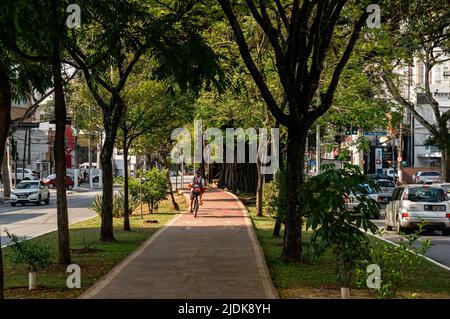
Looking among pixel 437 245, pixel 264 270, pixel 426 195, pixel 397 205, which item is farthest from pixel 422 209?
pixel 264 270

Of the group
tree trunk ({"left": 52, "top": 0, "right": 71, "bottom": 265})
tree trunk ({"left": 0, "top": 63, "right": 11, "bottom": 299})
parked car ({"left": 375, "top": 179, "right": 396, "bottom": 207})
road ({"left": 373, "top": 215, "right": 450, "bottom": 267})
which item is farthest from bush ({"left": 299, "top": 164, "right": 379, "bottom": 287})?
parked car ({"left": 375, "top": 179, "right": 396, "bottom": 207})

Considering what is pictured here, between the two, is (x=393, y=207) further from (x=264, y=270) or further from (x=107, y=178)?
(x=264, y=270)

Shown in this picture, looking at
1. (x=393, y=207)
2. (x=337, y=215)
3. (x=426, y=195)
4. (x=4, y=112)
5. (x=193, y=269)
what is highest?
(x=4, y=112)

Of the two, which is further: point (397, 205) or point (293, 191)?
point (397, 205)

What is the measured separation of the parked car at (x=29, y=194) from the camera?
41.3 m

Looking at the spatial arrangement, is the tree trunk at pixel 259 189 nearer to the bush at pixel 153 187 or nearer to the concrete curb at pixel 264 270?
the bush at pixel 153 187

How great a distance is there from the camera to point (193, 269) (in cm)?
1227

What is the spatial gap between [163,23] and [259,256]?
16.9 feet

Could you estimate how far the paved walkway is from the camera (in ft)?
32.2

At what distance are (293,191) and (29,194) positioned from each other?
102 feet

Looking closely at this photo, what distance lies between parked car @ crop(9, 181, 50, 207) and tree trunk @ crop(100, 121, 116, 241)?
25180 millimetres

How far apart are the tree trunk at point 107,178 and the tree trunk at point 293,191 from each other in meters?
5.46

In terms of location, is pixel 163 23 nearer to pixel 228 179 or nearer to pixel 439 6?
pixel 439 6

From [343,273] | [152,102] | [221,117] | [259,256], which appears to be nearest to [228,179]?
[221,117]
